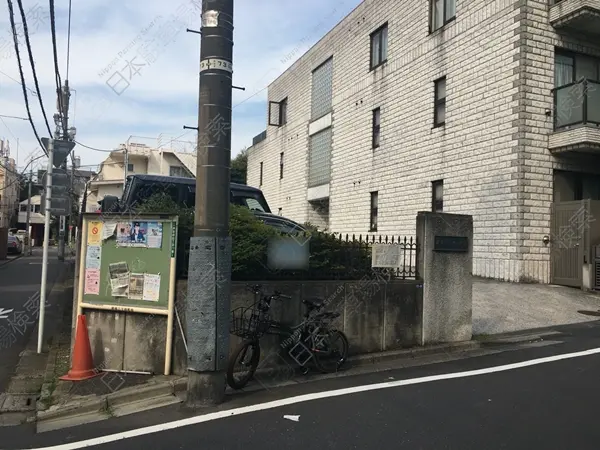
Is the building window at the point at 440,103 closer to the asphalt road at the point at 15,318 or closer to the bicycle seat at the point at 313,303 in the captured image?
the bicycle seat at the point at 313,303

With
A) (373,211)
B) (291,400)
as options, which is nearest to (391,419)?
(291,400)

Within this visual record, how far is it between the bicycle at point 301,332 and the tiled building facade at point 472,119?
28.4 ft

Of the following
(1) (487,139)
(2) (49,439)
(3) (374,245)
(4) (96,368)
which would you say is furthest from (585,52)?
(2) (49,439)

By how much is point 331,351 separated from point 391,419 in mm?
1791

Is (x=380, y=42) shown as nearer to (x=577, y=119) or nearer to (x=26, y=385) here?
(x=577, y=119)

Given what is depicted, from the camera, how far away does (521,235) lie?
1341 centimetres

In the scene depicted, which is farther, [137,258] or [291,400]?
[137,258]

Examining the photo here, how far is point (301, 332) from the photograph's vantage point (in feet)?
21.2

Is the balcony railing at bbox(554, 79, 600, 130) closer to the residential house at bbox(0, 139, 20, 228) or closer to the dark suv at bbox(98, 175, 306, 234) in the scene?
the dark suv at bbox(98, 175, 306, 234)

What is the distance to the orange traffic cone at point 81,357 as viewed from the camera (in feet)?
20.5

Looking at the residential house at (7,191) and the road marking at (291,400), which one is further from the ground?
the residential house at (7,191)

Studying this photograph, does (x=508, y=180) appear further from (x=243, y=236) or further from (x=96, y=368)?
(x=96, y=368)

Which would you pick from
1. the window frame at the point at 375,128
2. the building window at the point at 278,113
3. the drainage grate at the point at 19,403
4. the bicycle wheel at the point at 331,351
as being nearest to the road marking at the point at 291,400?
the bicycle wheel at the point at 331,351

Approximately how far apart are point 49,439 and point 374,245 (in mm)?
4827
